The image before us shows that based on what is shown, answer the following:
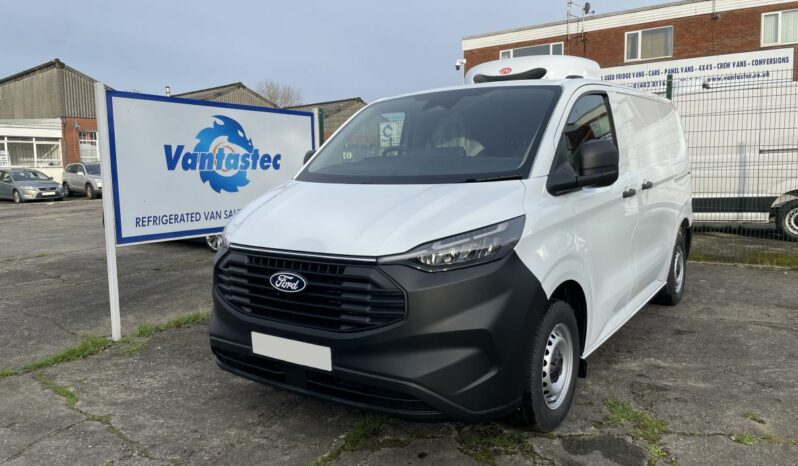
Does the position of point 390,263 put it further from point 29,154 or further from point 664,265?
→ point 29,154

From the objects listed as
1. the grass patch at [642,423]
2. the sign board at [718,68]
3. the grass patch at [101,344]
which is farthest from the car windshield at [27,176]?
the grass patch at [642,423]

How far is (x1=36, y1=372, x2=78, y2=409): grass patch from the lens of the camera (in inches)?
145

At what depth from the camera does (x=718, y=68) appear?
2027 centimetres

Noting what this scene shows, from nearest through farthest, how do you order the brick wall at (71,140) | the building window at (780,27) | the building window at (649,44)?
the building window at (780,27) → the building window at (649,44) → the brick wall at (71,140)

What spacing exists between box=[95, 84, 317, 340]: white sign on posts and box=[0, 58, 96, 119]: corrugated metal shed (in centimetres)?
3617

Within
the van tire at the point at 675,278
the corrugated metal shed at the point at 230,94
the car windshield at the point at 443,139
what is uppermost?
the corrugated metal shed at the point at 230,94

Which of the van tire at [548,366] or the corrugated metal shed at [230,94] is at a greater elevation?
the corrugated metal shed at [230,94]

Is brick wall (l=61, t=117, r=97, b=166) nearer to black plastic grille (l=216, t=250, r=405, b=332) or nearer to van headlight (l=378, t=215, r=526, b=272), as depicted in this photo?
black plastic grille (l=216, t=250, r=405, b=332)

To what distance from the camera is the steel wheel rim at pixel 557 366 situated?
2934 mm

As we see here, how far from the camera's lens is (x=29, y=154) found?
34906 mm

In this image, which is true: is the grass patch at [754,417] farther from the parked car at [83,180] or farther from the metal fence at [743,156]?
the parked car at [83,180]

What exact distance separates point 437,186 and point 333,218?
0.57 meters

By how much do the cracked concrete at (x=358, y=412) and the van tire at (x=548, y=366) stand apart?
148mm

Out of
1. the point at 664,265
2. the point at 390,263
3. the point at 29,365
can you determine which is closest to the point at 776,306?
the point at 664,265
